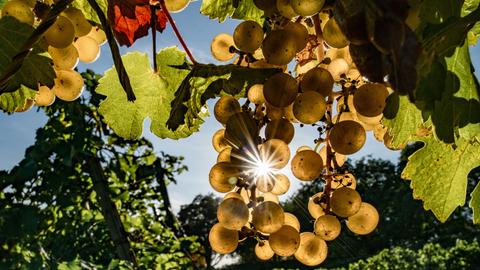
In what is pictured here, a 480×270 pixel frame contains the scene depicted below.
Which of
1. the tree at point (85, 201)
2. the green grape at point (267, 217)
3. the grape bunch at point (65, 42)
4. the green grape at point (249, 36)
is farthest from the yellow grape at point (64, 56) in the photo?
the tree at point (85, 201)

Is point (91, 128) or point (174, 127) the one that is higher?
point (91, 128)

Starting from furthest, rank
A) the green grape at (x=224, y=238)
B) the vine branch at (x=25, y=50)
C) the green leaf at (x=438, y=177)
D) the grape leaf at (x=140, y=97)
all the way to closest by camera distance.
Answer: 1. the grape leaf at (x=140, y=97)
2. the green leaf at (x=438, y=177)
3. the green grape at (x=224, y=238)
4. the vine branch at (x=25, y=50)

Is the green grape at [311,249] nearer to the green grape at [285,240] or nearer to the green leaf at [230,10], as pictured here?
the green grape at [285,240]

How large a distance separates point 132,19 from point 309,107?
0.35m

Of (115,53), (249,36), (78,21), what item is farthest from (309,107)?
(78,21)

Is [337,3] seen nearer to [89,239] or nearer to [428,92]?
[428,92]

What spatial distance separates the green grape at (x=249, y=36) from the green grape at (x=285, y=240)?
26cm

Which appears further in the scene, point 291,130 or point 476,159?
point 476,159

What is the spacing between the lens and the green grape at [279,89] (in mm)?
702

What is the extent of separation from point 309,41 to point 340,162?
0.65ft

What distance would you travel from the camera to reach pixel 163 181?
726 cm

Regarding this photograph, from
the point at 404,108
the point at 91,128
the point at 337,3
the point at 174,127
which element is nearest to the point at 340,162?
the point at 404,108

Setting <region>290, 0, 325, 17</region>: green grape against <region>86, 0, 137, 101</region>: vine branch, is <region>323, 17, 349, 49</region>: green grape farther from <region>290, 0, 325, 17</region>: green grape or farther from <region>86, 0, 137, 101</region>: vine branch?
<region>86, 0, 137, 101</region>: vine branch

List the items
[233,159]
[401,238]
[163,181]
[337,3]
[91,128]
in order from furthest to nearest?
1. [401,238]
2. [163,181]
3. [91,128]
4. [233,159]
5. [337,3]
